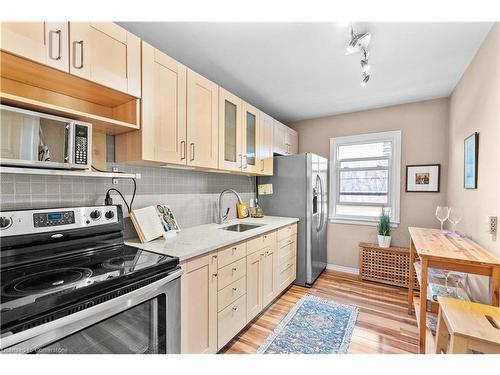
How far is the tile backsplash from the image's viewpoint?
120 cm

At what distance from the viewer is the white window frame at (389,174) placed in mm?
3047

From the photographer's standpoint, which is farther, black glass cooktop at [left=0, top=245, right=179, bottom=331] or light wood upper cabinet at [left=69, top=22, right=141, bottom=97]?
light wood upper cabinet at [left=69, top=22, right=141, bottom=97]

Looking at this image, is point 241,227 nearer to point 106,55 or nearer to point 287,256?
point 287,256

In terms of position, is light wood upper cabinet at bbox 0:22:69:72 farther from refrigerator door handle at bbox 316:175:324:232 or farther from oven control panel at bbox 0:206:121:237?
refrigerator door handle at bbox 316:175:324:232

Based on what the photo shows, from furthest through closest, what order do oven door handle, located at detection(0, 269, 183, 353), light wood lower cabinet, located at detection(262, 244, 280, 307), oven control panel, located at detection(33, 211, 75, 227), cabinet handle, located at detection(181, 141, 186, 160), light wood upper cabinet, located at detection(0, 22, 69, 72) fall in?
light wood lower cabinet, located at detection(262, 244, 280, 307), cabinet handle, located at detection(181, 141, 186, 160), oven control panel, located at detection(33, 211, 75, 227), light wood upper cabinet, located at detection(0, 22, 69, 72), oven door handle, located at detection(0, 269, 183, 353)

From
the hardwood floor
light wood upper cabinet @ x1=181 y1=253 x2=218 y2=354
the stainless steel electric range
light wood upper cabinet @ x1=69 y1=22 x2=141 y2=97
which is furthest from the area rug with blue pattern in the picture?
light wood upper cabinet @ x1=69 y1=22 x2=141 y2=97

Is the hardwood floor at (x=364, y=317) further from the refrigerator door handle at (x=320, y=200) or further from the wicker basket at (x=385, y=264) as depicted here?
the refrigerator door handle at (x=320, y=200)

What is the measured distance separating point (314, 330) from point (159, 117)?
7.14 ft

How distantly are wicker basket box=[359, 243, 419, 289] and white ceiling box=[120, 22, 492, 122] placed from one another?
1988mm

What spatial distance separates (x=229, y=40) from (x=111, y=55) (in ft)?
2.78
